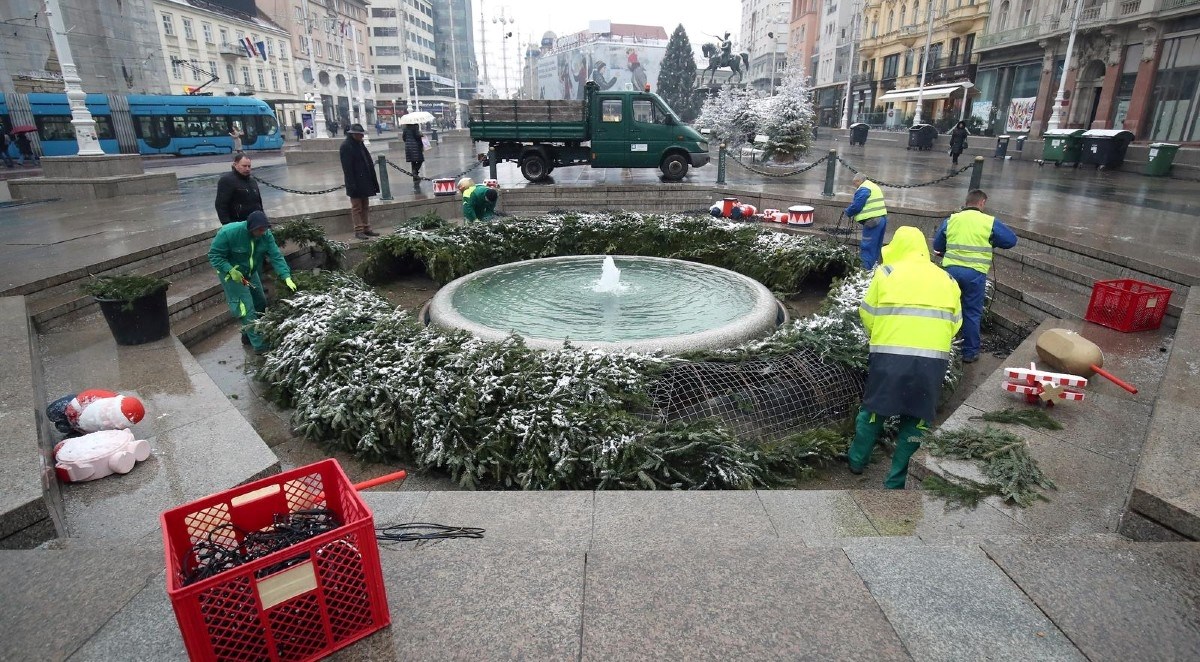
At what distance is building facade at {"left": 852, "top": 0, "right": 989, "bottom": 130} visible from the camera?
36812mm

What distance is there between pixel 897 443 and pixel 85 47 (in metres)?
32.0

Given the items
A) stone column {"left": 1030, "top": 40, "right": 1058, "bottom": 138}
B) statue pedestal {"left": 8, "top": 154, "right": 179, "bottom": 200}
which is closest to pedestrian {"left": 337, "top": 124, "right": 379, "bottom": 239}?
statue pedestal {"left": 8, "top": 154, "right": 179, "bottom": 200}

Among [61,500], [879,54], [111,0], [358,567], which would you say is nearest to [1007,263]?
[358,567]

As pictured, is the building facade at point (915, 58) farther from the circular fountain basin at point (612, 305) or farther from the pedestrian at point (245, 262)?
the pedestrian at point (245, 262)

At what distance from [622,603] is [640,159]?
1504cm

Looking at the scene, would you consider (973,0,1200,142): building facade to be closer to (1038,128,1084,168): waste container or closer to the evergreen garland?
(1038,128,1084,168): waste container

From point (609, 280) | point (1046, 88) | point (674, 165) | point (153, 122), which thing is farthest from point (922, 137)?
point (153, 122)

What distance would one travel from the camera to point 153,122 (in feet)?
89.8

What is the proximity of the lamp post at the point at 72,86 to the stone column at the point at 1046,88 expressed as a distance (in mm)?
34933

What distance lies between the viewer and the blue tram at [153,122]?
23.9m

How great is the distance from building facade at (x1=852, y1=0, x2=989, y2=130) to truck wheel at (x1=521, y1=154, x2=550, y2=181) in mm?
28196

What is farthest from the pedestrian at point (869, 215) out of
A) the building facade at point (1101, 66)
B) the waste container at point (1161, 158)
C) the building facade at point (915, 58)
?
the building facade at point (915, 58)

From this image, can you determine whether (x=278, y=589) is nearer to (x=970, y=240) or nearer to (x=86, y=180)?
(x=970, y=240)

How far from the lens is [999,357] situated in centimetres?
642
